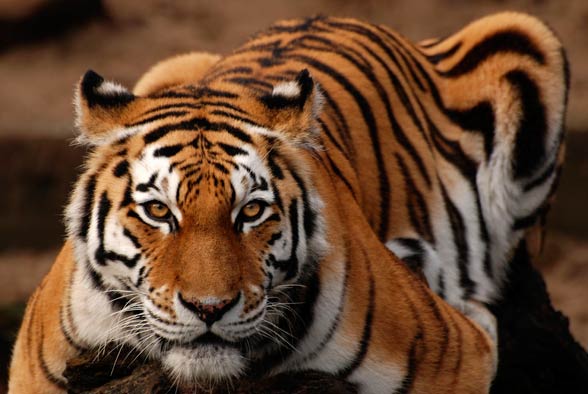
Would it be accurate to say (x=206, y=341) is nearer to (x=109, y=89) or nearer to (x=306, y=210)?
(x=306, y=210)

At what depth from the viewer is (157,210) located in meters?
2.91

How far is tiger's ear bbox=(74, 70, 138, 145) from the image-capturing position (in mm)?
3141

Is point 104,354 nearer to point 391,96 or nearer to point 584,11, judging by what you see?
point 391,96

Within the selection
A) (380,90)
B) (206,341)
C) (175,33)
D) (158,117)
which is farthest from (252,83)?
(175,33)

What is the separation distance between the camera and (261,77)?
3895 mm

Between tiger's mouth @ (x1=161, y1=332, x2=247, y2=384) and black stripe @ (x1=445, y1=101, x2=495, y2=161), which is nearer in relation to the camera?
tiger's mouth @ (x1=161, y1=332, x2=247, y2=384)

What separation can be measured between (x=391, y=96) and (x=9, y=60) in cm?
499

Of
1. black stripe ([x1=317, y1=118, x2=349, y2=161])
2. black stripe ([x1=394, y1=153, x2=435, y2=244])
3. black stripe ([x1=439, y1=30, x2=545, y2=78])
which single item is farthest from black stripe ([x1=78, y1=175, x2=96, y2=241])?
black stripe ([x1=439, y1=30, x2=545, y2=78])

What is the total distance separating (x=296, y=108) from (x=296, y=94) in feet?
0.13

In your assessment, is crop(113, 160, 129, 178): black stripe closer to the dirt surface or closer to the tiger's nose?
the tiger's nose

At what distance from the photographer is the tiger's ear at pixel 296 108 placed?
319cm

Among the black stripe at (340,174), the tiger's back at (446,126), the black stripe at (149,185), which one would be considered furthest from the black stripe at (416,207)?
the black stripe at (149,185)

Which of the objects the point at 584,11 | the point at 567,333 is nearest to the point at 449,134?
the point at 567,333

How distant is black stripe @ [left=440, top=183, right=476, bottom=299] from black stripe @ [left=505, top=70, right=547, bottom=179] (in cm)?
34
